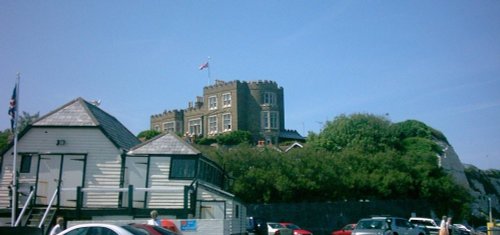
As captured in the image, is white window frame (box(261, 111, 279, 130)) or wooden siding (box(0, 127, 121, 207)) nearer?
wooden siding (box(0, 127, 121, 207))

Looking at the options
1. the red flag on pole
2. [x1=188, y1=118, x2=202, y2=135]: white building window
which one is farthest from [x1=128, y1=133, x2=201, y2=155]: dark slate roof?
[x1=188, y1=118, x2=202, y2=135]: white building window

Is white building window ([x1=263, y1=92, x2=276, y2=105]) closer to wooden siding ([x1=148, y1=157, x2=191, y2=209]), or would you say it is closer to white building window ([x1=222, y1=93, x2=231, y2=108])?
white building window ([x1=222, y1=93, x2=231, y2=108])

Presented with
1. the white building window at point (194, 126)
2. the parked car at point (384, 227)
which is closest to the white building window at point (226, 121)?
the white building window at point (194, 126)

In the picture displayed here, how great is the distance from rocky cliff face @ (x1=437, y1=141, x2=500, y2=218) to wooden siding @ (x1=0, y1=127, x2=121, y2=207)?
183ft

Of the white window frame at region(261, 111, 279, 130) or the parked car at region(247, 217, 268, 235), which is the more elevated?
the white window frame at region(261, 111, 279, 130)

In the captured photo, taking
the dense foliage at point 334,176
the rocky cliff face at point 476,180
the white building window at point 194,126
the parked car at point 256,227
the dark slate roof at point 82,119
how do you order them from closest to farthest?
the dark slate roof at point 82,119, the parked car at point 256,227, the dense foliage at point 334,176, the rocky cliff face at point 476,180, the white building window at point 194,126

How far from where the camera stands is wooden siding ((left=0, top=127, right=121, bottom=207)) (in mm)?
29125

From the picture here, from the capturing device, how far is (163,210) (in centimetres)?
2809

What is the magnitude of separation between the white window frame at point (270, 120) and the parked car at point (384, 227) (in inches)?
2510

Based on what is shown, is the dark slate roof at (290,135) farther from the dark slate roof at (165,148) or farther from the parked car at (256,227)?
the dark slate roof at (165,148)

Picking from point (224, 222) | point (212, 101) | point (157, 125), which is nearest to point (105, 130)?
point (224, 222)

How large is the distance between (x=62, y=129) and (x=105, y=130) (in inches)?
89.1

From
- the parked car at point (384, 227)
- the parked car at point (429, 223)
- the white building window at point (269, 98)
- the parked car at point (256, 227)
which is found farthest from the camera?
the white building window at point (269, 98)

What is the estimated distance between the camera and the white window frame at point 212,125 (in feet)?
318
